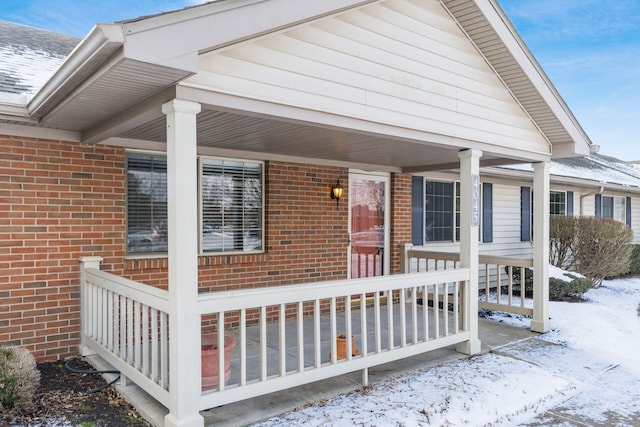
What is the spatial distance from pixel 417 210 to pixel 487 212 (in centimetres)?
206

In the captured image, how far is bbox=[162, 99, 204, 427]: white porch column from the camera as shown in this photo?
3.13 meters

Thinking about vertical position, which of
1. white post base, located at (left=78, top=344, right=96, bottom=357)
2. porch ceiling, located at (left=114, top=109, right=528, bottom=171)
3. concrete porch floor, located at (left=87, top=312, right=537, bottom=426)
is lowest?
concrete porch floor, located at (left=87, top=312, right=537, bottom=426)

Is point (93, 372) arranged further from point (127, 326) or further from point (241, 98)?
point (241, 98)

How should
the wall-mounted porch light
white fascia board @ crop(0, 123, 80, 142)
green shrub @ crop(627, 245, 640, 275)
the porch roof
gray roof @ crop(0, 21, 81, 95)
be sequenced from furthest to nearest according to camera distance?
green shrub @ crop(627, 245, 640, 275)
the wall-mounted porch light
white fascia board @ crop(0, 123, 80, 142)
gray roof @ crop(0, 21, 81, 95)
the porch roof

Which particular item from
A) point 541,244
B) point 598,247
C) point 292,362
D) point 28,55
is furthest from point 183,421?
point 598,247

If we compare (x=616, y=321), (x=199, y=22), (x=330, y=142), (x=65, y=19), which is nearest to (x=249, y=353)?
(x=330, y=142)

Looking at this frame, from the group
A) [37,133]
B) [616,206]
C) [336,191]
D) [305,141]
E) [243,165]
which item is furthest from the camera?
[616,206]

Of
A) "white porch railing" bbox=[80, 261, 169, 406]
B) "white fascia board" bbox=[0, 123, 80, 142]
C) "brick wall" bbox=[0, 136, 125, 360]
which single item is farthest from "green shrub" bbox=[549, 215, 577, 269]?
"white fascia board" bbox=[0, 123, 80, 142]

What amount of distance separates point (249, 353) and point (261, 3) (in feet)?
11.5

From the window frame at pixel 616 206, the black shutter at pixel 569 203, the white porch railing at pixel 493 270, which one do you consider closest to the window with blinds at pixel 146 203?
the white porch railing at pixel 493 270

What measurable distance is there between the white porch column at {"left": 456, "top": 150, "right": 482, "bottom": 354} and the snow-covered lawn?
283 mm

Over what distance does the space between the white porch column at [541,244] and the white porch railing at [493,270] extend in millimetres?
152

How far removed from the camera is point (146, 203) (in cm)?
540

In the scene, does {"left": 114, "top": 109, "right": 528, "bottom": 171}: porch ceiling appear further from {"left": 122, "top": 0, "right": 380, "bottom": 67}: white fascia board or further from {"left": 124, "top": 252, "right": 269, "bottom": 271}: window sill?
{"left": 124, "top": 252, "right": 269, "bottom": 271}: window sill
